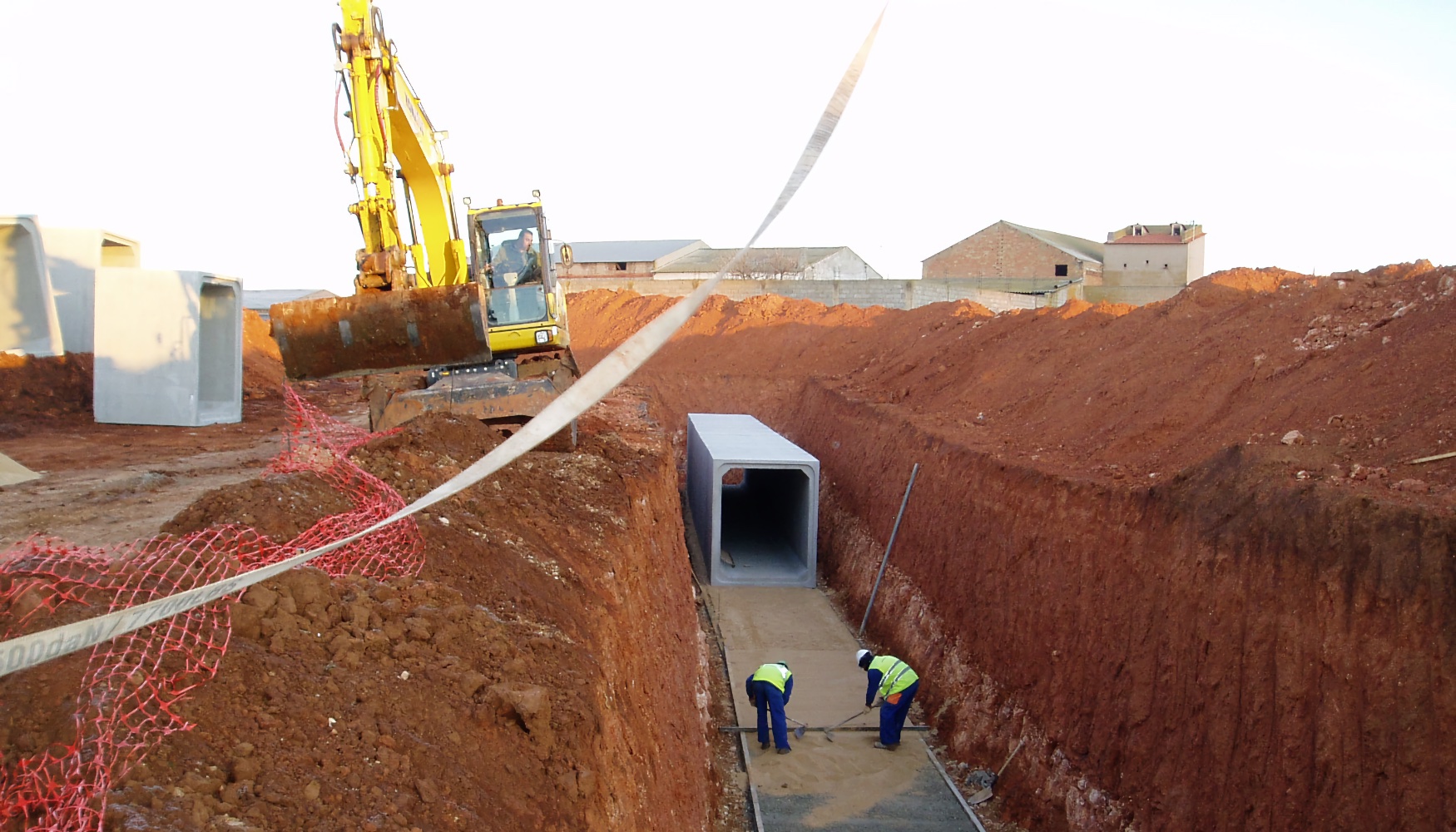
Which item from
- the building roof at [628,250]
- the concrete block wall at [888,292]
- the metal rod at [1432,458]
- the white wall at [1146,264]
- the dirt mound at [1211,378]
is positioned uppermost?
the building roof at [628,250]

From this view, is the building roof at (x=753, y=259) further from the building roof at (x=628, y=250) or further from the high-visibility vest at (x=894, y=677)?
the high-visibility vest at (x=894, y=677)

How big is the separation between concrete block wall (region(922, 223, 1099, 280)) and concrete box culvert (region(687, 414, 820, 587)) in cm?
2618

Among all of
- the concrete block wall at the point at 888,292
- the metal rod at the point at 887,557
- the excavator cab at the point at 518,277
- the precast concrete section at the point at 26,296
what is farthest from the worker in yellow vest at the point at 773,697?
the concrete block wall at the point at 888,292

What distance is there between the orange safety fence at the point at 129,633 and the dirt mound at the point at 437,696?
90mm

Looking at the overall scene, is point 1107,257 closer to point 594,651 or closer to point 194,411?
point 194,411

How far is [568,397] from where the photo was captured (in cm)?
292

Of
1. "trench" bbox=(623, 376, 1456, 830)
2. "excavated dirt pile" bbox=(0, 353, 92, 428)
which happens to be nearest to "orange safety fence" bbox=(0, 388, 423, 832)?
"trench" bbox=(623, 376, 1456, 830)

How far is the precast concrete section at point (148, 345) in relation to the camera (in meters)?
15.6

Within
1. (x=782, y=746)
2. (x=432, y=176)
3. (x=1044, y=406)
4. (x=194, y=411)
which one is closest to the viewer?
(x=782, y=746)

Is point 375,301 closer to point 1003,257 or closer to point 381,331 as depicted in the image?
point 381,331

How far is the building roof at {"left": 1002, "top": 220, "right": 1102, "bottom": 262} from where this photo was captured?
43094mm

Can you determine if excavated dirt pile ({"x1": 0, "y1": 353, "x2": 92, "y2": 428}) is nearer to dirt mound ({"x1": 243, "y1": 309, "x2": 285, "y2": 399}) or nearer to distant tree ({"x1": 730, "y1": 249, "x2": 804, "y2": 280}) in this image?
dirt mound ({"x1": 243, "y1": 309, "x2": 285, "y2": 399})

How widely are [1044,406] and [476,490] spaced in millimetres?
9470

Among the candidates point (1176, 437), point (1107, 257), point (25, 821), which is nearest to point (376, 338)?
point (25, 821)
